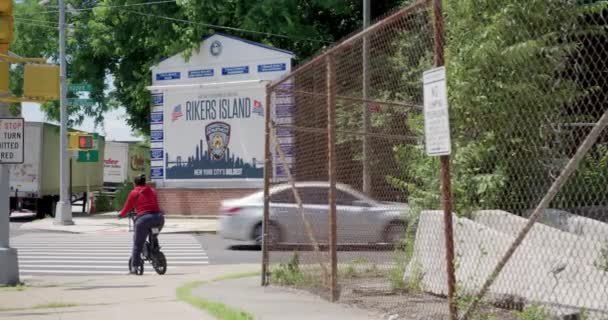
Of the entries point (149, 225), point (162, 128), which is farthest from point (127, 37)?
point (149, 225)

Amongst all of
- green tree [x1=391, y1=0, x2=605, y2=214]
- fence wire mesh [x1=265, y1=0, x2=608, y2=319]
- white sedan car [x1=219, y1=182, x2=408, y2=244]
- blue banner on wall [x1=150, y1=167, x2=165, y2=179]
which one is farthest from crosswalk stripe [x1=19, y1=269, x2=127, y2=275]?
blue banner on wall [x1=150, y1=167, x2=165, y2=179]

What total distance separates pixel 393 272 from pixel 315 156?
86.8 inches

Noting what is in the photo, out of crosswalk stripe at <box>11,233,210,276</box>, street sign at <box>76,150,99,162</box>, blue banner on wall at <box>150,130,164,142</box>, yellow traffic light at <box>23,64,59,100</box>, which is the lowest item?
crosswalk stripe at <box>11,233,210,276</box>

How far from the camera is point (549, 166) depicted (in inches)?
272

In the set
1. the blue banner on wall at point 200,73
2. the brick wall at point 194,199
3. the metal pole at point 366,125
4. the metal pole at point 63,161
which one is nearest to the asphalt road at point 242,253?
the metal pole at point 366,125

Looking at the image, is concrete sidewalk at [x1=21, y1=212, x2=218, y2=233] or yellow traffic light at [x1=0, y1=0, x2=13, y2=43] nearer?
yellow traffic light at [x1=0, y1=0, x2=13, y2=43]

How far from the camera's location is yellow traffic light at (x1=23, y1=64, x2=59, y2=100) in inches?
492

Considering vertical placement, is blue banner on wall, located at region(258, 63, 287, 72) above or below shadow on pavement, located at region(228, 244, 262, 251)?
above

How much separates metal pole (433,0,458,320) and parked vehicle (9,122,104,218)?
28.1 meters

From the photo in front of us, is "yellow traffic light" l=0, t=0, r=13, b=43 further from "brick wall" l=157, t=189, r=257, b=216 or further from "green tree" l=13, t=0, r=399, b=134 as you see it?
"green tree" l=13, t=0, r=399, b=134

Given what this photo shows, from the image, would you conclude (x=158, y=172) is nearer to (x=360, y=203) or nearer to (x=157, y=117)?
(x=157, y=117)

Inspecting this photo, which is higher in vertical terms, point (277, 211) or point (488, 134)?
point (488, 134)

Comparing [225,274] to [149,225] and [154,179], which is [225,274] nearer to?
[149,225]

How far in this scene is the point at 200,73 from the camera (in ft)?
105
